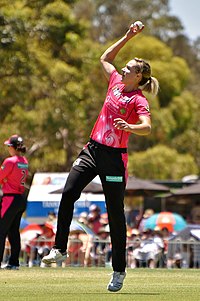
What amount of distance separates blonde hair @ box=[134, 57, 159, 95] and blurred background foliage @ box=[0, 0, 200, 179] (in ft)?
76.6

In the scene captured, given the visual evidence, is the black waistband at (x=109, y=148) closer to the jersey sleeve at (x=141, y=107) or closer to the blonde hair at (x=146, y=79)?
the jersey sleeve at (x=141, y=107)

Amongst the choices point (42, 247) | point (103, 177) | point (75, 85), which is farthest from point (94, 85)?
point (103, 177)

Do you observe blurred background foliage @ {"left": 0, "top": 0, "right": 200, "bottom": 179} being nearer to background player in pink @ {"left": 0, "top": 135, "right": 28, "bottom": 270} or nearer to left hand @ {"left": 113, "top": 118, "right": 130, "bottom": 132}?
background player in pink @ {"left": 0, "top": 135, "right": 28, "bottom": 270}

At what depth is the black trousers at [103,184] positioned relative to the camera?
355 inches

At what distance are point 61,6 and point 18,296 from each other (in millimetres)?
29285

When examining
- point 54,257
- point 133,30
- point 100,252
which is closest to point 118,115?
point 133,30

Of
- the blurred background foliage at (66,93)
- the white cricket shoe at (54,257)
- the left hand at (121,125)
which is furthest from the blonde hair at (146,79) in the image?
the blurred background foliage at (66,93)

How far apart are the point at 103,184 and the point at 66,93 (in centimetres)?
3072

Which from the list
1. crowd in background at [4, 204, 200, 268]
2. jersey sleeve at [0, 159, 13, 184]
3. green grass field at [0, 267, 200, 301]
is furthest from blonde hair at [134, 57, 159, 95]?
crowd in background at [4, 204, 200, 268]

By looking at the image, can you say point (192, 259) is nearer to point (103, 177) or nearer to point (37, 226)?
point (37, 226)

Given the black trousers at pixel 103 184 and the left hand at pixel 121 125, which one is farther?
the black trousers at pixel 103 184

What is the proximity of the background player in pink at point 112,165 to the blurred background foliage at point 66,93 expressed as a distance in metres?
23.5

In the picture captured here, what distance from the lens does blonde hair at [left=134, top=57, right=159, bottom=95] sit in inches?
361

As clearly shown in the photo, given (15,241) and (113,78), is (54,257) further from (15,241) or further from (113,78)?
(15,241)
